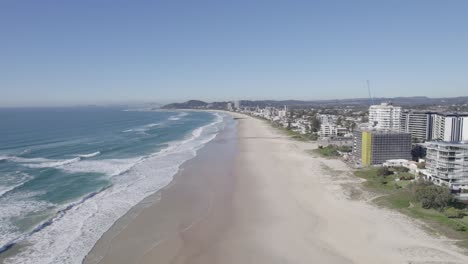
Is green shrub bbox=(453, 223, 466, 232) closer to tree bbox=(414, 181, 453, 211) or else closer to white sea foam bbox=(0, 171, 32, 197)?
tree bbox=(414, 181, 453, 211)

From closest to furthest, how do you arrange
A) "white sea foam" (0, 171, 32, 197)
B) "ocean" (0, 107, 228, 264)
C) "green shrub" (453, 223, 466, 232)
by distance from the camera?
"ocean" (0, 107, 228, 264), "green shrub" (453, 223, 466, 232), "white sea foam" (0, 171, 32, 197)

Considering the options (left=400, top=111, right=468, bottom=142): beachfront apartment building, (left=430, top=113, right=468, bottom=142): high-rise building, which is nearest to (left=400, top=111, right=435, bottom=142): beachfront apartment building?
(left=400, top=111, right=468, bottom=142): beachfront apartment building

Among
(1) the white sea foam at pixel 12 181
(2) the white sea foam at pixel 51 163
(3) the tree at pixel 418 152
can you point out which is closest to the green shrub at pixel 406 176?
(3) the tree at pixel 418 152

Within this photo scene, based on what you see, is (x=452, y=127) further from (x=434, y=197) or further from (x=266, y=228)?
(x=266, y=228)

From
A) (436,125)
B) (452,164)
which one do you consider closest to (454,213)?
(452,164)

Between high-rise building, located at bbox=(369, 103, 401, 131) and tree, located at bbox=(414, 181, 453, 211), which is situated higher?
high-rise building, located at bbox=(369, 103, 401, 131)

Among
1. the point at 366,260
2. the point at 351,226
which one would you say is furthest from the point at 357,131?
the point at 366,260
